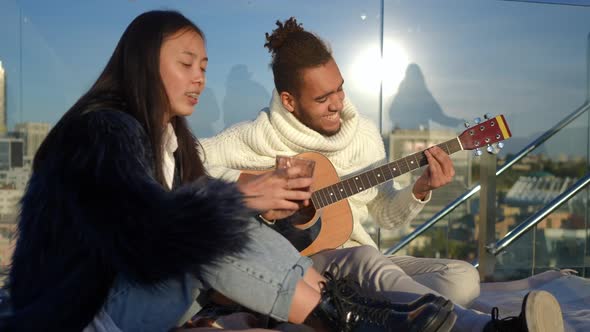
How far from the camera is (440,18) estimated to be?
3979 millimetres

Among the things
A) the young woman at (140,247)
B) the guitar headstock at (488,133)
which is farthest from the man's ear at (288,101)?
the young woman at (140,247)

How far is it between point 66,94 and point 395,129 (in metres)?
1.78

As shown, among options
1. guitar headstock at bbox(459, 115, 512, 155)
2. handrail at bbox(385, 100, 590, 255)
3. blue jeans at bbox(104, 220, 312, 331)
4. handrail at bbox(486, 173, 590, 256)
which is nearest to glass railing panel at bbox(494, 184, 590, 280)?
handrail at bbox(385, 100, 590, 255)

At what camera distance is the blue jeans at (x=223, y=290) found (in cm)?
157

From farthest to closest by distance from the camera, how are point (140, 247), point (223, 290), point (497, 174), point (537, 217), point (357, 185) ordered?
point (497, 174), point (537, 217), point (357, 185), point (223, 290), point (140, 247)

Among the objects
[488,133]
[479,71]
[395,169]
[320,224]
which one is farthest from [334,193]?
[479,71]

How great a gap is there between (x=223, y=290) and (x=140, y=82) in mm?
609

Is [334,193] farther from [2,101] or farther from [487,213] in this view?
[2,101]

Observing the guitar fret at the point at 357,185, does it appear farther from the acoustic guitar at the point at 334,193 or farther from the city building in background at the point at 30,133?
the city building in background at the point at 30,133

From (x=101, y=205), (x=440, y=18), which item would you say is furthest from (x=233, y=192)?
(x=440, y=18)

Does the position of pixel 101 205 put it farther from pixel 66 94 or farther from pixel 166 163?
pixel 66 94

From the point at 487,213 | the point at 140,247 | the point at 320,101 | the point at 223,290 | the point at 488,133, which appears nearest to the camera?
the point at 140,247

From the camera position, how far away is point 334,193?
2.62m

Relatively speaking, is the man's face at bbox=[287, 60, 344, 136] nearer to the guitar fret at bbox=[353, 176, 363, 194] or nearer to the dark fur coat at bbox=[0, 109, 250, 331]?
the guitar fret at bbox=[353, 176, 363, 194]
